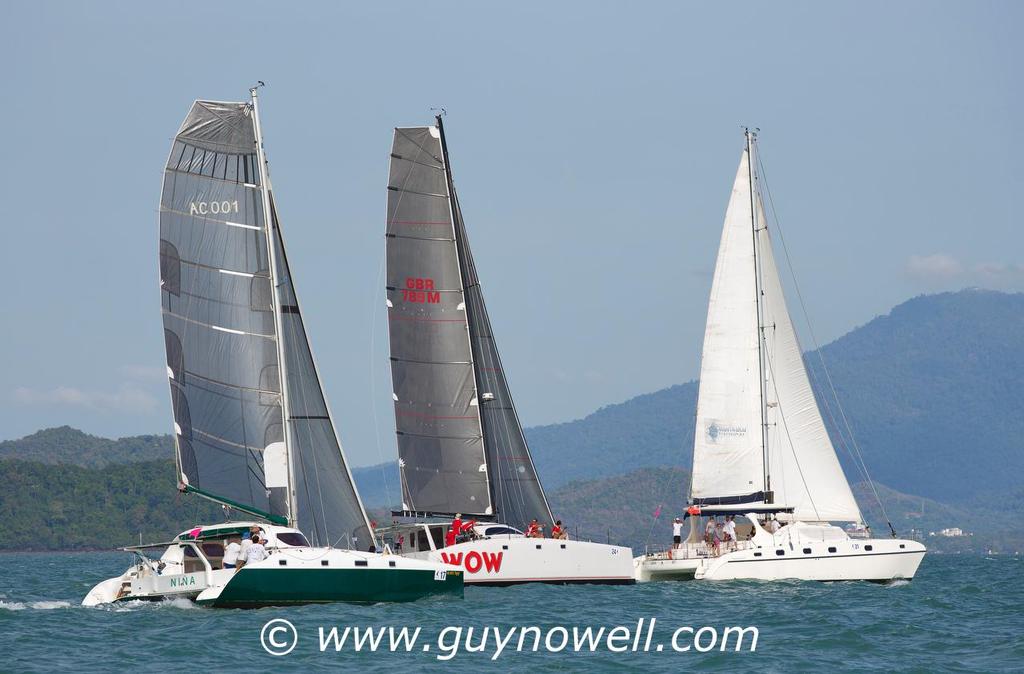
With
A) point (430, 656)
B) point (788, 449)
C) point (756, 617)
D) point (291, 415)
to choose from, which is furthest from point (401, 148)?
point (430, 656)

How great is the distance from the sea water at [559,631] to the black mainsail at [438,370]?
438cm

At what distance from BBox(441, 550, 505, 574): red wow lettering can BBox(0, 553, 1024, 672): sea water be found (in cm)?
56

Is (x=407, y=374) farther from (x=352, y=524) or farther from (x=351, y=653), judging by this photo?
(x=351, y=653)

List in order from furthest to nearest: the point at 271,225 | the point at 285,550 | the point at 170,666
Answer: the point at 271,225
the point at 285,550
the point at 170,666

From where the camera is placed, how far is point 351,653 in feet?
88.7

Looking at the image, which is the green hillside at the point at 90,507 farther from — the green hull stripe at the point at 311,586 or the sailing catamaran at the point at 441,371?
the green hull stripe at the point at 311,586

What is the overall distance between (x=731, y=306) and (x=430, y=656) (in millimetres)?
21980

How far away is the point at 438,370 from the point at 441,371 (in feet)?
0.28

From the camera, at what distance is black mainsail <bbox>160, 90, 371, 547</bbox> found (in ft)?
116

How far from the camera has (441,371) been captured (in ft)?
143

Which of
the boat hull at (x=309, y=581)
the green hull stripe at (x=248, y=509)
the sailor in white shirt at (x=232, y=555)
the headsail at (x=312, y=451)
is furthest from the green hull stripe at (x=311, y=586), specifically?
the headsail at (x=312, y=451)

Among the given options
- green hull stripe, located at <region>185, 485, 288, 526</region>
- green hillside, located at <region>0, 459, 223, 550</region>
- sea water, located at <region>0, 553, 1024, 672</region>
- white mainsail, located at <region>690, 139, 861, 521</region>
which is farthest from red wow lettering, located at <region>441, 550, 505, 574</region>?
green hillside, located at <region>0, 459, 223, 550</region>

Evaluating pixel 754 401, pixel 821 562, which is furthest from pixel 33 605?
pixel 754 401

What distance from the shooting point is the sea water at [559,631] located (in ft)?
86.5
